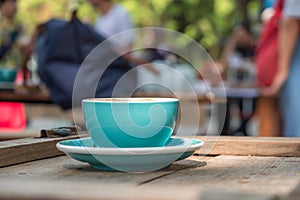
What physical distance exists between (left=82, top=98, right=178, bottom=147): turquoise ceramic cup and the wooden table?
0.22ft

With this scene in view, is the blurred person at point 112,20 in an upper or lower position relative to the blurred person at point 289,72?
upper

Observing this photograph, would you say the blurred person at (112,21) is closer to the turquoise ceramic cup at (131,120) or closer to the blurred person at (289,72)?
the blurred person at (289,72)

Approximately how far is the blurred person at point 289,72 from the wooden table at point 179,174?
6.45 ft

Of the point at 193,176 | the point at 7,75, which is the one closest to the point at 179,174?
the point at 193,176

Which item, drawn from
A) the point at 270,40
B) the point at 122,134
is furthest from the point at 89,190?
the point at 270,40

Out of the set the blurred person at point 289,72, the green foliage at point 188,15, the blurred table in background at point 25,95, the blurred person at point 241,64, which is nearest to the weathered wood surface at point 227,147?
the blurred person at point 289,72

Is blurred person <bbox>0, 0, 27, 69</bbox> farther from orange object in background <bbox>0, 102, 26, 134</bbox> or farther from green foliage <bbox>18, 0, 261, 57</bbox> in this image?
green foliage <bbox>18, 0, 261, 57</bbox>

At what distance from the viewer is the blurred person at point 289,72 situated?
151 inches

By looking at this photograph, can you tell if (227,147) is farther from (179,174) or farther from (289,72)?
(289,72)

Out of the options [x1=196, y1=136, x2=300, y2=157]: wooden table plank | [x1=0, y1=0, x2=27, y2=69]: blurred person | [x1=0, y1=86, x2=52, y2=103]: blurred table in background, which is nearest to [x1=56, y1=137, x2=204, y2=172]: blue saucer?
[x1=196, y1=136, x2=300, y2=157]: wooden table plank

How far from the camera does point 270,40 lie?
14.4 feet

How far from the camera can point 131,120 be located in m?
1.54

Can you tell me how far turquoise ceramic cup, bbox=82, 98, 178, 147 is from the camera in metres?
1.54

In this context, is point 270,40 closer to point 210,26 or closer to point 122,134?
point 122,134
